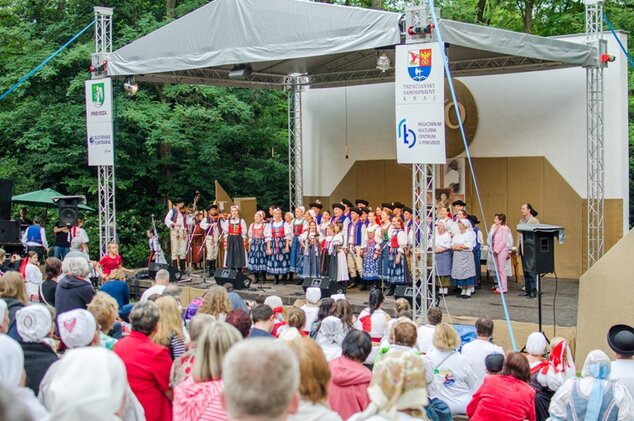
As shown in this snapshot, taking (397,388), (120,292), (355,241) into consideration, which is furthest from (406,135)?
(397,388)

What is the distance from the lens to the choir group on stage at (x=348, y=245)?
1391 centimetres

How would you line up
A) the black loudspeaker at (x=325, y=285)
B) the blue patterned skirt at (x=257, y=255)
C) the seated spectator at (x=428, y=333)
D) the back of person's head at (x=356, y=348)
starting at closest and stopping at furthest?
the back of person's head at (x=356, y=348), the seated spectator at (x=428, y=333), the black loudspeaker at (x=325, y=285), the blue patterned skirt at (x=257, y=255)

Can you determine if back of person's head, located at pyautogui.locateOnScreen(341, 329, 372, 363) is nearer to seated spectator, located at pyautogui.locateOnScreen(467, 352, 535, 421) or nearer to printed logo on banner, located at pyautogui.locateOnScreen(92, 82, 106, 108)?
seated spectator, located at pyautogui.locateOnScreen(467, 352, 535, 421)

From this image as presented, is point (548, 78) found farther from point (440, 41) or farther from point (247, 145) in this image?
point (247, 145)

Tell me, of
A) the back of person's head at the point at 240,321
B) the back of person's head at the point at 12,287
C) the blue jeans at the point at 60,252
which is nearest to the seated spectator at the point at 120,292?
the back of person's head at the point at 12,287

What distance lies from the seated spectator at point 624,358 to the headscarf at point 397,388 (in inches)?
107

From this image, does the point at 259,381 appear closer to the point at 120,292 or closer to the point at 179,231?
the point at 120,292

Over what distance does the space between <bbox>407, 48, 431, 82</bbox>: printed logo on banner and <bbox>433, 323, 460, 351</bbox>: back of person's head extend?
501cm

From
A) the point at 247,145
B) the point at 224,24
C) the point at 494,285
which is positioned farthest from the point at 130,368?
the point at 247,145

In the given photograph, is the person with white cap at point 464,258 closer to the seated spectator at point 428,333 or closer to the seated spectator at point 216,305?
the seated spectator at point 428,333

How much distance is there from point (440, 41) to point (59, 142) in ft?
42.5

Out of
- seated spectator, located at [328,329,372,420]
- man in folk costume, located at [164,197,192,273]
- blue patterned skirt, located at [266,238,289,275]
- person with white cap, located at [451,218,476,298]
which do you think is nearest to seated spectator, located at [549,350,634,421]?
seated spectator, located at [328,329,372,420]

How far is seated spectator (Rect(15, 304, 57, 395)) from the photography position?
481 centimetres

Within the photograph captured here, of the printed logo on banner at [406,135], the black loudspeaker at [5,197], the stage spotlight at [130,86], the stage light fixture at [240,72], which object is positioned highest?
the stage light fixture at [240,72]
